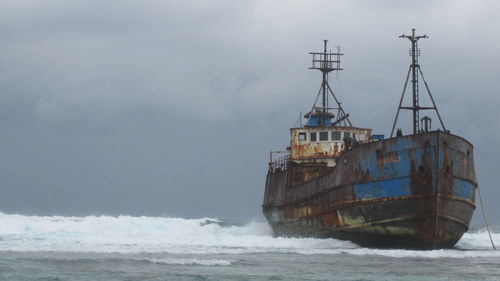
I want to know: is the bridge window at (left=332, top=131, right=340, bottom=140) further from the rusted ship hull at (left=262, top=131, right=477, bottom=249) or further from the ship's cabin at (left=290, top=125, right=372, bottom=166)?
the rusted ship hull at (left=262, top=131, right=477, bottom=249)

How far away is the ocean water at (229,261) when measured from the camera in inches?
822

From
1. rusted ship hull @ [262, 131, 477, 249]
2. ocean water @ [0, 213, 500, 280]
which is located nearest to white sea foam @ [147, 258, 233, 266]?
ocean water @ [0, 213, 500, 280]

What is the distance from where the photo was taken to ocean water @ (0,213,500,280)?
68.5 ft

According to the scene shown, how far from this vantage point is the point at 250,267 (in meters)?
23.0

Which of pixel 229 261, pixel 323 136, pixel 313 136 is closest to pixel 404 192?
pixel 229 261

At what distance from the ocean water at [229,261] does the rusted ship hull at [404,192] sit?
68 cm

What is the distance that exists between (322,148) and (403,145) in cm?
1015

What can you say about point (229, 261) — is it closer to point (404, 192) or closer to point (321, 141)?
point (404, 192)

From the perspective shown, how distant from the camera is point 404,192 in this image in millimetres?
27125

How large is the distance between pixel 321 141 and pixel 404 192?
1027cm

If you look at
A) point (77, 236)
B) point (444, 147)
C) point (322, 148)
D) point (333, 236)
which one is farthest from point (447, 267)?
point (77, 236)

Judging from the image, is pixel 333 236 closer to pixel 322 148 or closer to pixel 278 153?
pixel 322 148

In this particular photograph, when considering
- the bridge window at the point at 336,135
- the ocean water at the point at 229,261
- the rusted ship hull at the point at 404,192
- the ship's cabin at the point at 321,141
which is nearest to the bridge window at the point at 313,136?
the ship's cabin at the point at 321,141

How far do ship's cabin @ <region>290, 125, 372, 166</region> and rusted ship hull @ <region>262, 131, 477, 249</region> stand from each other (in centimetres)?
571
